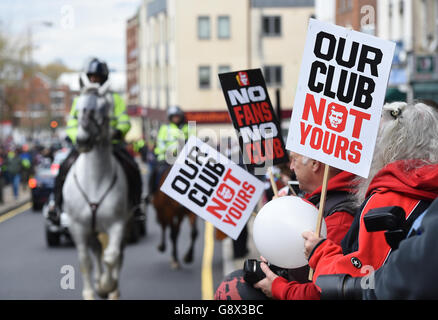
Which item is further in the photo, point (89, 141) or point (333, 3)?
point (333, 3)

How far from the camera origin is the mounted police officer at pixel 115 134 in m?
9.09

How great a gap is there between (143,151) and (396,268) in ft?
141

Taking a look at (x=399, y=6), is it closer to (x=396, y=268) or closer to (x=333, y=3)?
(x=333, y=3)

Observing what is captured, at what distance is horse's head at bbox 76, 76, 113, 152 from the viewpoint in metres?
8.57

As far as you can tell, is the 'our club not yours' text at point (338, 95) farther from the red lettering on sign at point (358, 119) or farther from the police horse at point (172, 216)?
the police horse at point (172, 216)

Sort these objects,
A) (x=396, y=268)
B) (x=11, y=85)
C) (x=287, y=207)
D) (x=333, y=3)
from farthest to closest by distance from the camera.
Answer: (x=11, y=85)
(x=333, y=3)
(x=287, y=207)
(x=396, y=268)

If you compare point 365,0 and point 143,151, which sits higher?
point 365,0

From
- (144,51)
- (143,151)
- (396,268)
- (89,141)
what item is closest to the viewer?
(396,268)

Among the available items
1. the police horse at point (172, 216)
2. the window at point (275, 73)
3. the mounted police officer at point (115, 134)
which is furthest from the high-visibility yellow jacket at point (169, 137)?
the window at point (275, 73)

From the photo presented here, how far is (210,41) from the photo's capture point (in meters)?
53.3

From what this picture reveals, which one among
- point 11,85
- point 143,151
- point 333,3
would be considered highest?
point 333,3

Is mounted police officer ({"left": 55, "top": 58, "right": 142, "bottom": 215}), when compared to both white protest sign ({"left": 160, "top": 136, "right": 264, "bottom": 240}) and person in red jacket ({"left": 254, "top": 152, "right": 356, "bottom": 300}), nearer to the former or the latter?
white protest sign ({"left": 160, "top": 136, "right": 264, "bottom": 240})

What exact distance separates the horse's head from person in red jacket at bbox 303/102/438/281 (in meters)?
5.37
